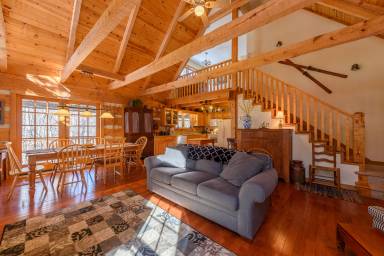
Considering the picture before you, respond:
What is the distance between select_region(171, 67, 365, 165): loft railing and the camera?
3.40 meters

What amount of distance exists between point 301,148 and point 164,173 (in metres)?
3.19

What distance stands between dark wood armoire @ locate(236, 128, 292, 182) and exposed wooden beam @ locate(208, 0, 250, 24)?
3.89m

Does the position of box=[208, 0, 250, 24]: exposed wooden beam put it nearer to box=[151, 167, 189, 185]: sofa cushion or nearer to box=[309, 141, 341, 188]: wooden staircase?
box=[309, 141, 341, 188]: wooden staircase

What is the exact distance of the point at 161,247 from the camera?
5.74 feet

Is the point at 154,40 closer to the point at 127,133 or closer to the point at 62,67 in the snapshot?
the point at 62,67

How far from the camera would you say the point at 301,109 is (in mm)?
3941

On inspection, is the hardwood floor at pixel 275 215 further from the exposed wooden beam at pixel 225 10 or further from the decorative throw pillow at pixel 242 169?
the exposed wooden beam at pixel 225 10

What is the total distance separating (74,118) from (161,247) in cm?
497

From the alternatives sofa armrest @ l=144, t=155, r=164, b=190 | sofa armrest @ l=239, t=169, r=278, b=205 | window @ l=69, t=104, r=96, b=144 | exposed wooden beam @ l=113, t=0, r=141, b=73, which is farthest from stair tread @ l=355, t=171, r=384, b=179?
window @ l=69, t=104, r=96, b=144

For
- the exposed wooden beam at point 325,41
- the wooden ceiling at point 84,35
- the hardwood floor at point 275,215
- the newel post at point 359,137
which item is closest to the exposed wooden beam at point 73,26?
the wooden ceiling at point 84,35

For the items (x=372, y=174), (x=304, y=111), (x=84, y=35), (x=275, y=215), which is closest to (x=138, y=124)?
(x=84, y=35)

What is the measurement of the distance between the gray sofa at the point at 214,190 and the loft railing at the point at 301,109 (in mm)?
2115

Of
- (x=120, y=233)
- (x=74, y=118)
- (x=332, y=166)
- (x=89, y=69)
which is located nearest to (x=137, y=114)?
(x=74, y=118)

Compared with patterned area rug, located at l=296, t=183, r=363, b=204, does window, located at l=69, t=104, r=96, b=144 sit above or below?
above
